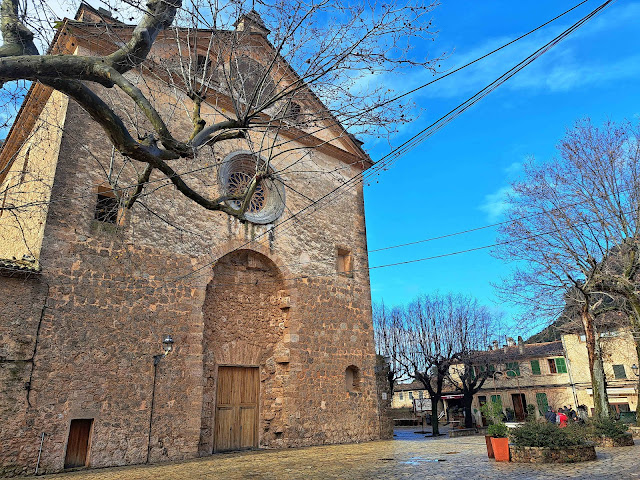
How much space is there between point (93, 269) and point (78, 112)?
12.0ft

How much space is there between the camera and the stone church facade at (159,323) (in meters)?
8.33

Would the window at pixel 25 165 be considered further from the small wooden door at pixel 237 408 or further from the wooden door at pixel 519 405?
the wooden door at pixel 519 405

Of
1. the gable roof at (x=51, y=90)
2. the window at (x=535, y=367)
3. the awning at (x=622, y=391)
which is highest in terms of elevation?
the gable roof at (x=51, y=90)

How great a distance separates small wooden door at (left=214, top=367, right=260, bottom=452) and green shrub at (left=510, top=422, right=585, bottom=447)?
645 cm

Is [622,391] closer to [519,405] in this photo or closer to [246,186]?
[519,405]

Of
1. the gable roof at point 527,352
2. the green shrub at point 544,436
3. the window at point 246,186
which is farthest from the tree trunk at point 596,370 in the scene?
the gable roof at point 527,352

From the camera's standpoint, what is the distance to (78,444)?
8477mm

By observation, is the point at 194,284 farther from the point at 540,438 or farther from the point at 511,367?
the point at 511,367

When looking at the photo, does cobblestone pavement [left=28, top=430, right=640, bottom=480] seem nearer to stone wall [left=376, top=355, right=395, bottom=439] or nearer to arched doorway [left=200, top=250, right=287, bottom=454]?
arched doorway [left=200, top=250, right=287, bottom=454]

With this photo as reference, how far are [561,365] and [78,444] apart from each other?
3111 cm

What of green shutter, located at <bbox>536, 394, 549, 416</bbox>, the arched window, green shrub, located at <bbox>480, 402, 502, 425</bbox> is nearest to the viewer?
green shrub, located at <bbox>480, 402, 502, 425</bbox>

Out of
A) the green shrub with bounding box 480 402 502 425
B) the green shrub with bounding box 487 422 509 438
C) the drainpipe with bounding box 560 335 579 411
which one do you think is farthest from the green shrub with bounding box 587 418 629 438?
the drainpipe with bounding box 560 335 579 411

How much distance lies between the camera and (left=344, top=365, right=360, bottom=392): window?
44.6ft

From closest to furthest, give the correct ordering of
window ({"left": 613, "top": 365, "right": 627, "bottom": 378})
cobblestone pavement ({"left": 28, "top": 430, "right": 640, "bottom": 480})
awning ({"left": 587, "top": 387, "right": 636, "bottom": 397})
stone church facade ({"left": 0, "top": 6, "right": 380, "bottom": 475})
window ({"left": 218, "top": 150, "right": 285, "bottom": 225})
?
cobblestone pavement ({"left": 28, "top": 430, "right": 640, "bottom": 480}) < stone church facade ({"left": 0, "top": 6, "right": 380, "bottom": 475}) < window ({"left": 218, "top": 150, "right": 285, "bottom": 225}) < awning ({"left": 587, "top": 387, "right": 636, "bottom": 397}) < window ({"left": 613, "top": 365, "right": 627, "bottom": 378})
